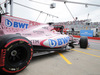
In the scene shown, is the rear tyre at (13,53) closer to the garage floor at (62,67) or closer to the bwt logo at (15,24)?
the garage floor at (62,67)

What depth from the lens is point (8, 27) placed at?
2.37 meters

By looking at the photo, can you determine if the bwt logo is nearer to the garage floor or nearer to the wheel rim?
the wheel rim

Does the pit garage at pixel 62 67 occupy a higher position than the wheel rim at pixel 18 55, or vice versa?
the wheel rim at pixel 18 55

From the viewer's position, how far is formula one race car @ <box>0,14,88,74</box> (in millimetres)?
1486

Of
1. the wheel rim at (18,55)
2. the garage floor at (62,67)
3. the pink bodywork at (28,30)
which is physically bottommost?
the garage floor at (62,67)

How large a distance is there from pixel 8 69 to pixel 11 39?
588 millimetres

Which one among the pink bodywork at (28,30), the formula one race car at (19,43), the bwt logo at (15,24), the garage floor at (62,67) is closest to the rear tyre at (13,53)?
the formula one race car at (19,43)

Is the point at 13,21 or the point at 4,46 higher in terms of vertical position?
the point at 13,21

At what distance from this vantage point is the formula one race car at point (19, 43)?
58.5 inches

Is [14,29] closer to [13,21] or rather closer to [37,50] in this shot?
[13,21]

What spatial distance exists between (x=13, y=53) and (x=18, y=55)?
16 centimetres

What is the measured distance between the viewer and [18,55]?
180cm

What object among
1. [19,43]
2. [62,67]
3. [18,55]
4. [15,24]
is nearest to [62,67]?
[62,67]

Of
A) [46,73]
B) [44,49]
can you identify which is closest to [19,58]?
[46,73]
